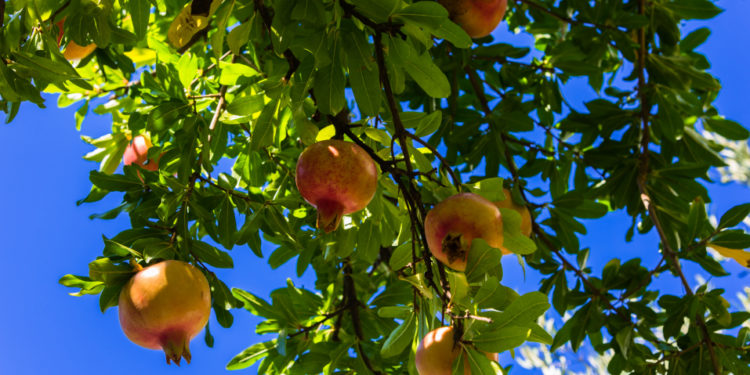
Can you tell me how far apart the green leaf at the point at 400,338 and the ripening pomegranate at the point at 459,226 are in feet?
0.58

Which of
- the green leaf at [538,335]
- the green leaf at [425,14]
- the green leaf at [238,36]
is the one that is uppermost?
the green leaf at [425,14]

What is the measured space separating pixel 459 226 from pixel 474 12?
1.81 ft

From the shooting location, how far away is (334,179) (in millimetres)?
1127

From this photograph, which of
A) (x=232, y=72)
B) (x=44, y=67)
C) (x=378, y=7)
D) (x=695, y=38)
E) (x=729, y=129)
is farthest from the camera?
(x=695, y=38)

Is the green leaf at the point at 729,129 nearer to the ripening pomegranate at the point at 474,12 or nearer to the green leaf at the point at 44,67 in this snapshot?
the ripening pomegranate at the point at 474,12

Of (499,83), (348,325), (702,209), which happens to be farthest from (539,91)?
(348,325)

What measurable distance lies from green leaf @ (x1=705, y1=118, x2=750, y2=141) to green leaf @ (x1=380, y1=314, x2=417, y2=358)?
1884 mm

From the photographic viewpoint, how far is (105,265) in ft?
4.16

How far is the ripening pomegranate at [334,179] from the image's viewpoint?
3.71 ft

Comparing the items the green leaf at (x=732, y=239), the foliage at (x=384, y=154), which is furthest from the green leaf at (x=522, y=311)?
the green leaf at (x=732, y=239)

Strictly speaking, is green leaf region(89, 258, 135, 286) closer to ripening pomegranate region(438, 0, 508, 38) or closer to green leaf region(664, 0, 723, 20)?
ripening pomegranate region(438, 0, 508, 38)

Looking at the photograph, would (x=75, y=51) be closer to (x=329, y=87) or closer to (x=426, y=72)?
(x=329, y=87)

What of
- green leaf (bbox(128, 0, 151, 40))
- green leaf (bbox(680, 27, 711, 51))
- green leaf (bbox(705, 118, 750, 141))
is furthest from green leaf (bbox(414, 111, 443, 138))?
green leaf (bbox(680, 27, 711, 51))

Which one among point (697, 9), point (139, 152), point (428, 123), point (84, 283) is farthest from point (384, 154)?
point (697, 9)
